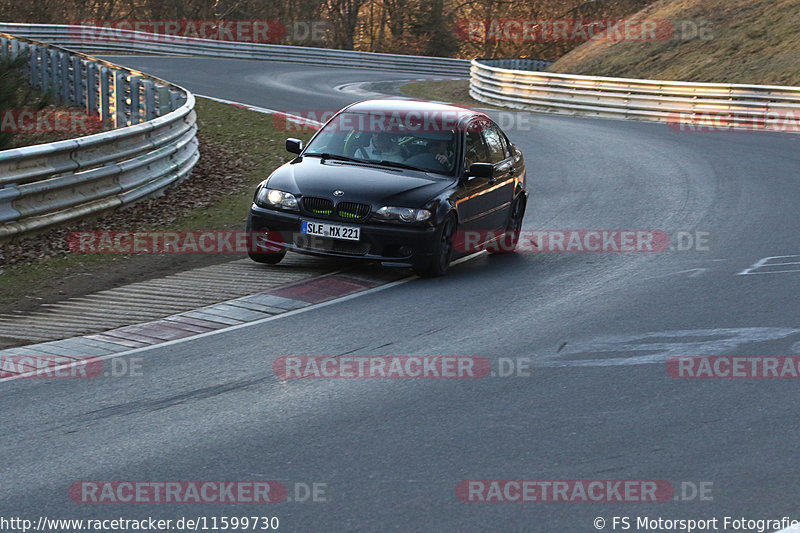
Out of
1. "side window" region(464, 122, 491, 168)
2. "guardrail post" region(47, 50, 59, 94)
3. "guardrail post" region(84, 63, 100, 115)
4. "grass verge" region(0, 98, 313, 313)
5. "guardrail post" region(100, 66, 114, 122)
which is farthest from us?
"guardrail post" region(47, 50, 59, 94)

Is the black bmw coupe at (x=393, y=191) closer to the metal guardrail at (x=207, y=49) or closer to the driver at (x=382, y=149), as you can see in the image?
the driver at (x=382, y=149)

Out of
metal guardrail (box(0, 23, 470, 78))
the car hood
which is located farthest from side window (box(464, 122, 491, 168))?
metal guardrail (box(0, 23, 470, 78))

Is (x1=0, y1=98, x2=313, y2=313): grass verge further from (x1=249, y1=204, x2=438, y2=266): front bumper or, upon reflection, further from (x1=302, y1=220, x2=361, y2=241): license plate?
(x1=302, y1=220, x2=361, y2=241): license plate

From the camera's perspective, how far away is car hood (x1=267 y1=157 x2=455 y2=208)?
1066 centimetres

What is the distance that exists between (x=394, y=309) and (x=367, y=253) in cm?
124

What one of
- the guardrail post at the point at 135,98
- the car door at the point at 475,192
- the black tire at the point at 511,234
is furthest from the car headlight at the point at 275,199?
the guardrail post at the point at 135,98

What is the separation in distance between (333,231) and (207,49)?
34.5 m

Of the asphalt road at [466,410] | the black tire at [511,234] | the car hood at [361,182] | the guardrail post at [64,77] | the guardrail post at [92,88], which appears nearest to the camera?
the asphalt road at [466,410]

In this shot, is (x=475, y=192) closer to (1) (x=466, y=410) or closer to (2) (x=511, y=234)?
(2) (x=511, y=234)

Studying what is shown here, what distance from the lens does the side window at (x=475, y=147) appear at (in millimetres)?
11875

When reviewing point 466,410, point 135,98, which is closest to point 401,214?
point 466,410

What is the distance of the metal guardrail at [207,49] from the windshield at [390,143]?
Result: 101 feet

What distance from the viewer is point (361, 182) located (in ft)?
35.6

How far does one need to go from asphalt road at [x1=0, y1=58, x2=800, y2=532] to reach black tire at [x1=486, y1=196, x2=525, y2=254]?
24.4 inches
